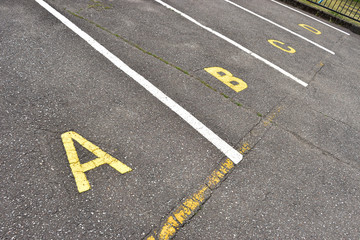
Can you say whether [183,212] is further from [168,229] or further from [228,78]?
[228,78]

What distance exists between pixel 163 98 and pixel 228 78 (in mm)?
1409

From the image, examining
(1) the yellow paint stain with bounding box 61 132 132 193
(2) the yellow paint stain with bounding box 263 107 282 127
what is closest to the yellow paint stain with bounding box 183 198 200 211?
(1) the yellow paint stain with bounding box 61 132 132 193

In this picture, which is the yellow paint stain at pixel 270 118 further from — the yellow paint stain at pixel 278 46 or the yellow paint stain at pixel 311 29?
the yellow paint stain at pixel 311 29

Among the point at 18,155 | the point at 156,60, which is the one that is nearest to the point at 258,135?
the point at 156,60

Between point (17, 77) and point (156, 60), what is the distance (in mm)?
2129

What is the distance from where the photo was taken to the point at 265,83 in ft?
14.9

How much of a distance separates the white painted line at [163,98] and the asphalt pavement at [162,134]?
4 centimetres

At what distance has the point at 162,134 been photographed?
310cm

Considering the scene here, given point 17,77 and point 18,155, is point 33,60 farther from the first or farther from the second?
point 18,155

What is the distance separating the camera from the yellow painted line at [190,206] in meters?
2.21

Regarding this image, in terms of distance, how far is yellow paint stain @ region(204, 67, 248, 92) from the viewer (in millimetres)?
4254

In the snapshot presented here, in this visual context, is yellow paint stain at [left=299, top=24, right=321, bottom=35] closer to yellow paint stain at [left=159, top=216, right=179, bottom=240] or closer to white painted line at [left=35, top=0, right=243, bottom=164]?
white painted line at [left=35, top=0, right=243, bottom=164]

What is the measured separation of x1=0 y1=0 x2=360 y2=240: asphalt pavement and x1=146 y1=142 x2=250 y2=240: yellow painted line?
0.04 feet

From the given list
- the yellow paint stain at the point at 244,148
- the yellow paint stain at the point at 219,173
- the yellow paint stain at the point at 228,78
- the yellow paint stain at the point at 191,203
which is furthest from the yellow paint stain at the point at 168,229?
the yellow paint stain at the point at 228,78
